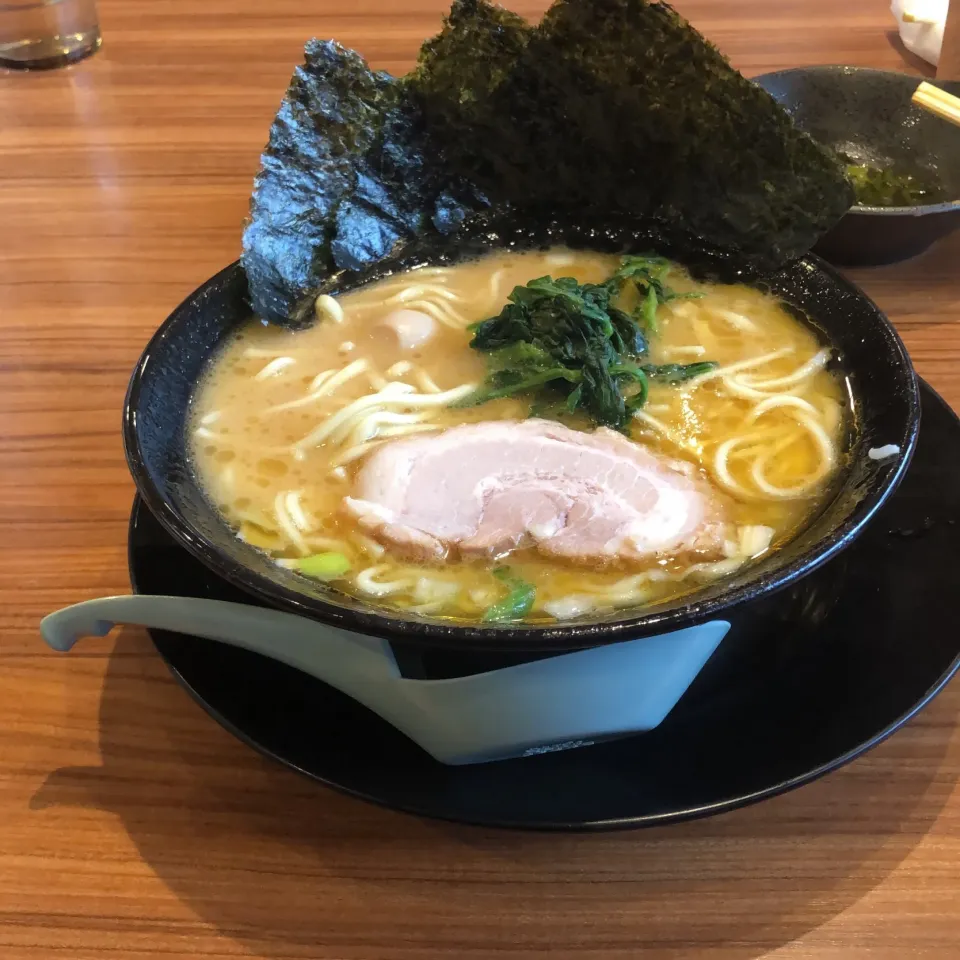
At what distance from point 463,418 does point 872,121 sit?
138 centimetres

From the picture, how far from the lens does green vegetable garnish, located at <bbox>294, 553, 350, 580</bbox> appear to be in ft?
3.89

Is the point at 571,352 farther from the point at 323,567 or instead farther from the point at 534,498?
the point at 323,567

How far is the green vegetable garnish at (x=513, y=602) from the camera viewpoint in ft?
3.69

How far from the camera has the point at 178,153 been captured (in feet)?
8.11

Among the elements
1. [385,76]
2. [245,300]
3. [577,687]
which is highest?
[385,76]

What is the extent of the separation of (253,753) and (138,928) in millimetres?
231

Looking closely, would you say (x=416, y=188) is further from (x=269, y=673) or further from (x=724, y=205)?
(x=269, y=673)

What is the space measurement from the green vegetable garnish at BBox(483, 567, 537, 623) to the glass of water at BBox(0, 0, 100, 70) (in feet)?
8.53

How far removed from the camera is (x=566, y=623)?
3.26 feet

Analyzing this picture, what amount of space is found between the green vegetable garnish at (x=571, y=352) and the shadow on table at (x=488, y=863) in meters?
0.62

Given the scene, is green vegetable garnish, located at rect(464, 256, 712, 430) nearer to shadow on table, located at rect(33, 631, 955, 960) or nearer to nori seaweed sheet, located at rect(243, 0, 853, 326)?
nori seaweed sheet, located at rect(243, 0, 853, 326)

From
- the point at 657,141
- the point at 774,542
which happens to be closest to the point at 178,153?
the point at 657,141

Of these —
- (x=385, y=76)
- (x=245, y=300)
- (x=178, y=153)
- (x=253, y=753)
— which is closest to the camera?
(x=253, y=753)

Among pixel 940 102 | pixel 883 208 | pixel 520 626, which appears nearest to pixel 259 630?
pixel 520 626
